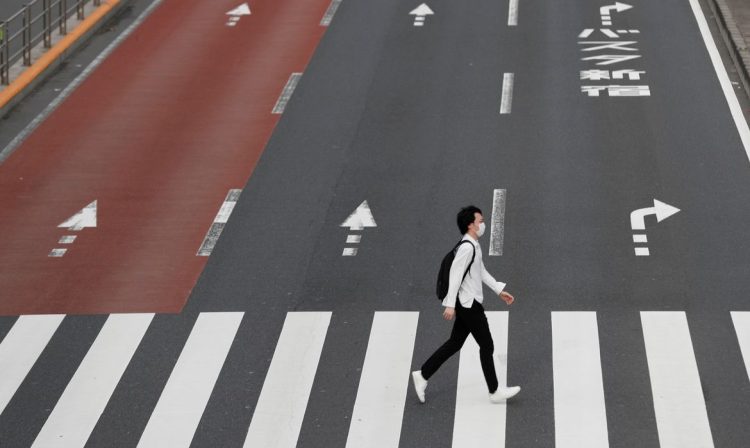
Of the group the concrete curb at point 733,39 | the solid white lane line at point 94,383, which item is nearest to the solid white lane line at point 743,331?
the solid white lane line at point 94,383

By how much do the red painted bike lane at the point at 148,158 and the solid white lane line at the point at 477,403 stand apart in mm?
3739

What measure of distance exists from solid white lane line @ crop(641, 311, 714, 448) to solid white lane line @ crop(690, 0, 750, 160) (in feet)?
18.6

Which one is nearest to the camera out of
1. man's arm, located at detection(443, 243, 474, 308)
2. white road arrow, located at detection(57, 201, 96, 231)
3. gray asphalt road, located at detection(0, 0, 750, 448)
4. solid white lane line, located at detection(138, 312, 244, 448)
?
man's arm, located at detection(443, 243, 474, 308)

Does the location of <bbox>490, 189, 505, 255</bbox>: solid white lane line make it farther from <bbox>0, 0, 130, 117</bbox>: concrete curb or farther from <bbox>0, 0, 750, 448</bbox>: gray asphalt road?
<bbox>0, 0, 130, 117</bbox>: concrete curb

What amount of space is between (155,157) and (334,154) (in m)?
2.76

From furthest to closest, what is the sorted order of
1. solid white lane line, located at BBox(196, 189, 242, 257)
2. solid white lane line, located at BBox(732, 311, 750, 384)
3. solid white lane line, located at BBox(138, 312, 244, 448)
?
solid white lane line, located at BBox(196, 189, 242, 257)
solid white lane line, located at BBox(732, 311, 750, 384)
solid white lane line, located at BBox(138, 312, 244, 448)

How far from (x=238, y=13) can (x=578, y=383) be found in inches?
651

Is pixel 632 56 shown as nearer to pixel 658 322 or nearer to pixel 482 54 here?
pixel 482 54

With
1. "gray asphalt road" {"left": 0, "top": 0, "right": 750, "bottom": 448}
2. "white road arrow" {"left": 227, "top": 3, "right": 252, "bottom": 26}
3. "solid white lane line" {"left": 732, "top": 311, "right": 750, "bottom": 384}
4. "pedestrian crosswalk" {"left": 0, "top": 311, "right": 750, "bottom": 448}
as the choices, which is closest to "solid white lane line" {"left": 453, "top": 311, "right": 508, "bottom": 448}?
"pedestrian crosswalk" {"left": 0, "top": 311, "right": 750, "bottom": 448}

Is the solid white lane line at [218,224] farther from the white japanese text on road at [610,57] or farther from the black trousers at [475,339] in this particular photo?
the white japanese text on road at [610,57]

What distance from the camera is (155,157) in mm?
20656

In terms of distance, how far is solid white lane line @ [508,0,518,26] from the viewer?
87.8 ft

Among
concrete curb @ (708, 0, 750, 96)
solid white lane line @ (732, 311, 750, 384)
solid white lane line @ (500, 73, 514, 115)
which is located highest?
solid white lane line @ (732, 311, 750, 384)

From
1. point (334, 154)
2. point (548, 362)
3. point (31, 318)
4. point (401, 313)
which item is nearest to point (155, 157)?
point (334, 154)
